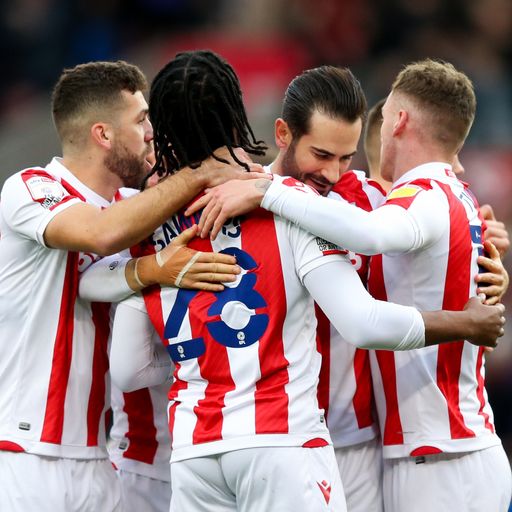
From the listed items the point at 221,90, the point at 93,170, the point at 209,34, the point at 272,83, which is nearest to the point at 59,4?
the point at 209,34

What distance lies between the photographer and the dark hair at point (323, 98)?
437 cm

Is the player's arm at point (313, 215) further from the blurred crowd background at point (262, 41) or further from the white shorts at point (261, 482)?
the blurred crowd background at point (262, 41)

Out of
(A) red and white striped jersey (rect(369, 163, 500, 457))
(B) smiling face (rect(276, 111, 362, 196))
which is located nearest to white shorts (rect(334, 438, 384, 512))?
(A) red and white striped jersey (rect(369, 163, 500, 457))

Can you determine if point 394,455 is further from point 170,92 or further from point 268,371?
point 170,92

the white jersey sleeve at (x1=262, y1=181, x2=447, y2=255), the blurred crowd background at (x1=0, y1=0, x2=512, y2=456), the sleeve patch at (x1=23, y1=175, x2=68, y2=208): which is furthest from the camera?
the blurred crowd background at (x1=0, y1=0, x2=512, y2=456)

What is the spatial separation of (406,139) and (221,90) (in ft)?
3.51

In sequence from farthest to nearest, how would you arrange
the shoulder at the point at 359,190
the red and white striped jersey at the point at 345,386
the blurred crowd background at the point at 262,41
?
the blurred crowd background at the point at 262,41 → the shoulder at the point at 359,190 → the red and white striped jersey at the point at 345,386

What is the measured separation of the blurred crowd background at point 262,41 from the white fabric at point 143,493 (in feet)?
21.0

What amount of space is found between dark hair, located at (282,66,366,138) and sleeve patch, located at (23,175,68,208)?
113cm

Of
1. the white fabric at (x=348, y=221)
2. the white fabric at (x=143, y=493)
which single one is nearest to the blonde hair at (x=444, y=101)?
the white fabric at (x=348, y=221)

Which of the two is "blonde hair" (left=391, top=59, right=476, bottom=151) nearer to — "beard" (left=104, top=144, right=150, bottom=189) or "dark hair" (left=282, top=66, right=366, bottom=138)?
"dark hair" (left=282, top=66, right=366, bottom=138)

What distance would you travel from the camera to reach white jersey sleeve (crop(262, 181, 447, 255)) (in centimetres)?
352

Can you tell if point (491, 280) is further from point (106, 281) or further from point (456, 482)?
point (106, 281)

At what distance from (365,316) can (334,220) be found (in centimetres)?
37
